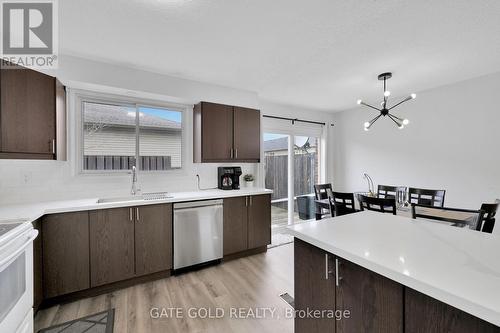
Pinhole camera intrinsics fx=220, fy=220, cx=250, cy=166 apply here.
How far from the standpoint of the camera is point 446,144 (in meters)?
3.42

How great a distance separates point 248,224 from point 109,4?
2798 millimetres

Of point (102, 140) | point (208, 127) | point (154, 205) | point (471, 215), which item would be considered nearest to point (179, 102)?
point (208, 127)

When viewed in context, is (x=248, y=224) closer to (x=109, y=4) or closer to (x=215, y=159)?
(x=215, y=159)

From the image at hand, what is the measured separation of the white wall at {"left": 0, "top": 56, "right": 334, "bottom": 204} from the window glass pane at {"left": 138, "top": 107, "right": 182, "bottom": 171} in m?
0.12

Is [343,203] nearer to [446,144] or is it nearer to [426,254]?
[426,254]

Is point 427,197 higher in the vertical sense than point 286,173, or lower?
lower

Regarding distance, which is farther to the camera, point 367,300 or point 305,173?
point 305,173

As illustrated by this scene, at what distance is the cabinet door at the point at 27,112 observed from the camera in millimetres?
1886

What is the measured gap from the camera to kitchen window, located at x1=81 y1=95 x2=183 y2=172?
108 inches

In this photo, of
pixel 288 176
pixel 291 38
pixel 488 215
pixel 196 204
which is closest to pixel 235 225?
pixel 196 204

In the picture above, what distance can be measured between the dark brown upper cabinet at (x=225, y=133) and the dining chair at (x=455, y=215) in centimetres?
220

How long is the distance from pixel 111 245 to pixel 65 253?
1.22ft

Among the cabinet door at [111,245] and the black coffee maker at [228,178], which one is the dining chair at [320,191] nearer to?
the black coffee maker at [228,178]

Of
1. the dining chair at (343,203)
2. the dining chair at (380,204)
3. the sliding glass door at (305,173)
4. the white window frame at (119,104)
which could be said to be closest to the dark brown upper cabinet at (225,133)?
the white window frame at (119,104)
